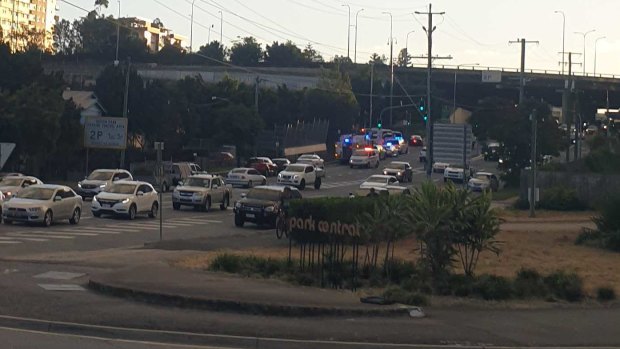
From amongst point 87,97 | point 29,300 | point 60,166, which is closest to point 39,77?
point 60,166

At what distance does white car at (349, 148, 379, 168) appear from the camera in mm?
→ 96500

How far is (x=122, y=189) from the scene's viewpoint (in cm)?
4294

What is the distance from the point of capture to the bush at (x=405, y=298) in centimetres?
1859

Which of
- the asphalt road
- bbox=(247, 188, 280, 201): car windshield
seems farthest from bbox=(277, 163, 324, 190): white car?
bbox=(247, 188, 280, 201): car windshield

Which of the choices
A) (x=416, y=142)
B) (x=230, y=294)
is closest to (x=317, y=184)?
(x=230, y=294)

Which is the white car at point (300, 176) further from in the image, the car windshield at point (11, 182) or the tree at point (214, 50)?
the tree at point (214, 50)

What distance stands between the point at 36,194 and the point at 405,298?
2153 centimetres

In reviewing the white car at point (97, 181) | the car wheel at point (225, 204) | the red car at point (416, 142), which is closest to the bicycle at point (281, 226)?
the car wheel at point (225, 204)

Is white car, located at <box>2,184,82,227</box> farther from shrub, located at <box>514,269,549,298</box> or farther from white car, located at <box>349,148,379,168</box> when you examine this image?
white car, located at <box>349,148,379,168</box>

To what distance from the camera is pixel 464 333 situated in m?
15.9

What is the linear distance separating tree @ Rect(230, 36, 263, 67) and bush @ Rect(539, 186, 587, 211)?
385 feet

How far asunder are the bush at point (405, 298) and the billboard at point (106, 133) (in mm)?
44480

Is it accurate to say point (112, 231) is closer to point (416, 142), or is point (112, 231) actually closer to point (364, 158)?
point (364, 158)

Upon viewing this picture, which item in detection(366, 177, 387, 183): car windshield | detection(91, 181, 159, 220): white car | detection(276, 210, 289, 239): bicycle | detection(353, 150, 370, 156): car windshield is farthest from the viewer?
detection(353, 150, 370, 156): car windshield
